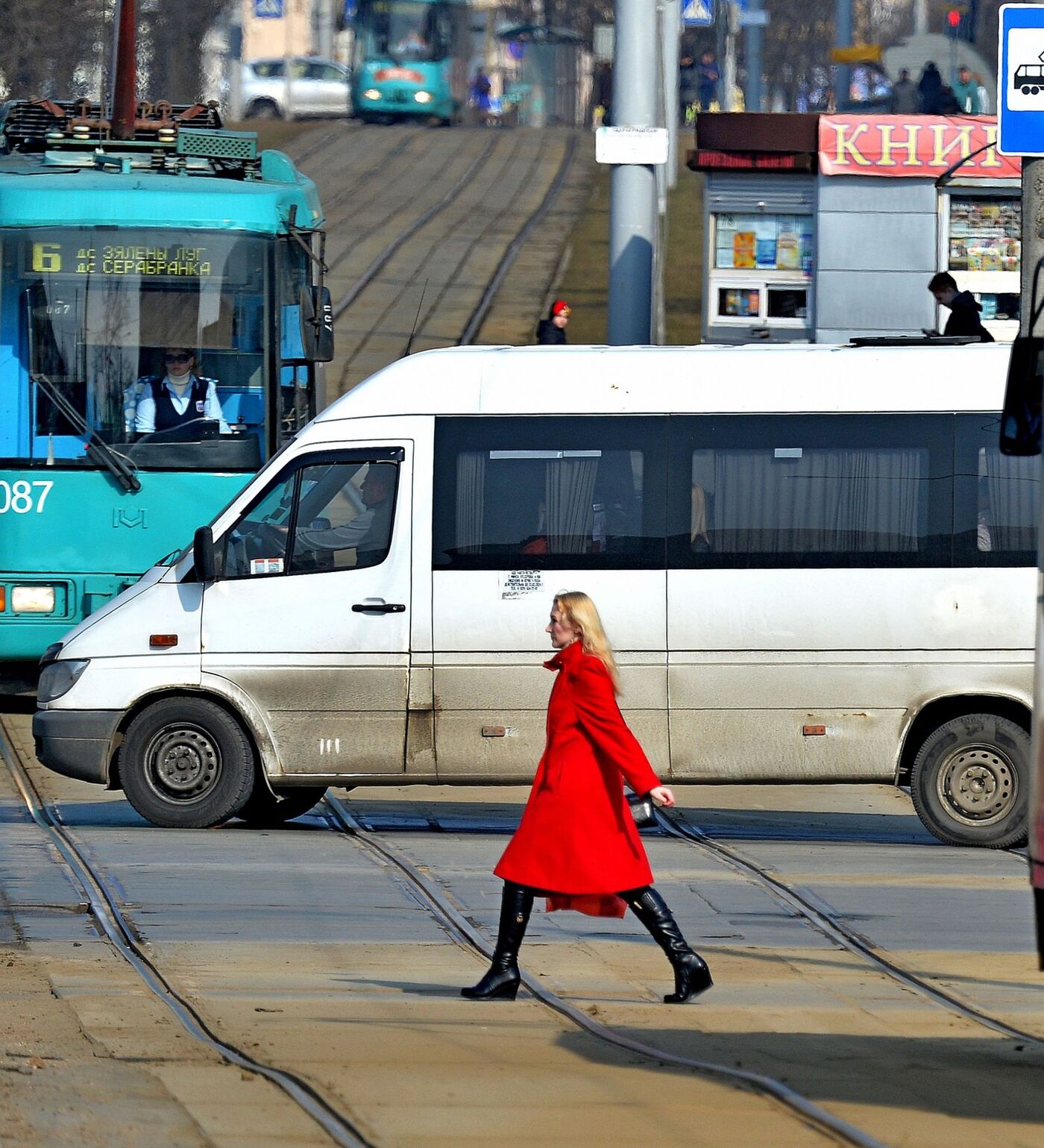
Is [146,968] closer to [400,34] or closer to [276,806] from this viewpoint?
[276,806]

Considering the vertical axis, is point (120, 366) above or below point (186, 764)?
above

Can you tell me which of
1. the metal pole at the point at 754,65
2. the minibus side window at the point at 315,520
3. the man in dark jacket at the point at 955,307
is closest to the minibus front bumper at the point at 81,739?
the minibus side window at the point at 315,520

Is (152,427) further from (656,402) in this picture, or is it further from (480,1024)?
(480,1024)

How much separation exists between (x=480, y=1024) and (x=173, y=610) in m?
4.87

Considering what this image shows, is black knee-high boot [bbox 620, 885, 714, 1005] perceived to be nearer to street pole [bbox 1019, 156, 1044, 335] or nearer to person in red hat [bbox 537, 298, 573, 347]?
street pole [bbox 1019, 156, 1044, 335]

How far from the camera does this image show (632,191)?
54.1 ft

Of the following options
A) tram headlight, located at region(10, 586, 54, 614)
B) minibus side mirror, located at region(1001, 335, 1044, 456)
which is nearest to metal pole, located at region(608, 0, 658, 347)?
tram headlight, located at region(10, 586, 54, 614)

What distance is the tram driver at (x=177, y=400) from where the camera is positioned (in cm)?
1439

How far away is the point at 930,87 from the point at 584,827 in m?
24.5

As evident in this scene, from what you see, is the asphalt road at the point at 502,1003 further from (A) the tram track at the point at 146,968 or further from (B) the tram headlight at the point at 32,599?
(B) the tram headlight at the point at 32,599

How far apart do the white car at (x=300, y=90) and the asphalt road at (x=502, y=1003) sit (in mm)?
56845

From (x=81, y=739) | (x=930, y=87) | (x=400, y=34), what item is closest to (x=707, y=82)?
(x=400, y=34)

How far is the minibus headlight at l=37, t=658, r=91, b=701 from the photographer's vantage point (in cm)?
1158

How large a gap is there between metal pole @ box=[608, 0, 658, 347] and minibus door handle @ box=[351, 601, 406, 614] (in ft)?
17.3
